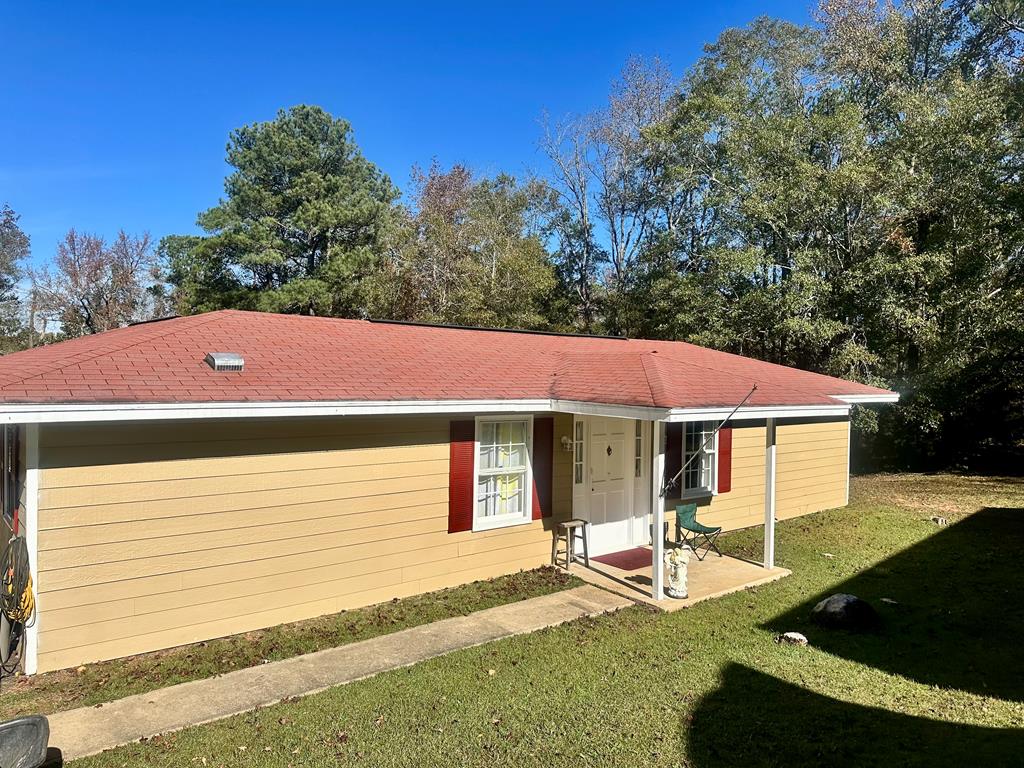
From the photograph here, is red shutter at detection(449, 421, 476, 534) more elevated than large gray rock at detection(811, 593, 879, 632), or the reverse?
red shutter at detection(449, 421, 476, 534)

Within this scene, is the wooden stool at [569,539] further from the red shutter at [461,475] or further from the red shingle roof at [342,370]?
the red shingle roof at [342,370]

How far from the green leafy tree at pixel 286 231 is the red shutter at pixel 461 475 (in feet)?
52.1

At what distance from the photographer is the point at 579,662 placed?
17.5 ft

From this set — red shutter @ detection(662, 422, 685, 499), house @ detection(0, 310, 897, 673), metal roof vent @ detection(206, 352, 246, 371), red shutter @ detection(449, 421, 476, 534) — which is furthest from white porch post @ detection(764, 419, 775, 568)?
metal roof vent @ detection(206, 352, 246, 371)

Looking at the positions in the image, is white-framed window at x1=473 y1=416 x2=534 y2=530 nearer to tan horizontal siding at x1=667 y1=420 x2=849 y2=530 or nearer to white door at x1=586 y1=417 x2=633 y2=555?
white door at x1=586 y1=417 x2=633 y2=555

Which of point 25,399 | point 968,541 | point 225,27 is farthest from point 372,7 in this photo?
point 968,541

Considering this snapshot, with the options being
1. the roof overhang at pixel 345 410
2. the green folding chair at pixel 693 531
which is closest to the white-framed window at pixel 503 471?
the roof overhang at pixel 345 410

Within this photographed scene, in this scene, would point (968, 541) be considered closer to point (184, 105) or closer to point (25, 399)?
point (25, 399)

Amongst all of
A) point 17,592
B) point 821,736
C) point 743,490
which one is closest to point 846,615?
point 821,736

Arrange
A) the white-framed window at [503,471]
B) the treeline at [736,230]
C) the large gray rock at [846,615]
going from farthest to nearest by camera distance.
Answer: the treeline at [736,230] < the white-framed window at [503,471] < the large gray rock at [846,615]

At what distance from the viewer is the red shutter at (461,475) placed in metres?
7.35

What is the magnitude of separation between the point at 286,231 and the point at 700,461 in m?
18.7

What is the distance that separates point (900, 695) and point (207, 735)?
5.22 meters

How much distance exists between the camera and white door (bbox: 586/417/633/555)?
8672 millimetres
